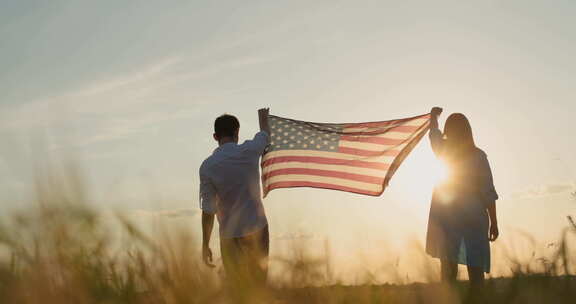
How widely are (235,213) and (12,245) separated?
3389 mm

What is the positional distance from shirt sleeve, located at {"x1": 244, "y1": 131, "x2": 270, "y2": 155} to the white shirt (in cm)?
1

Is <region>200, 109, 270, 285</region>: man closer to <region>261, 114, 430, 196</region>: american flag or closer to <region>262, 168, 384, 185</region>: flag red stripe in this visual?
<region>261, 114, 430, 196</region>: american flag

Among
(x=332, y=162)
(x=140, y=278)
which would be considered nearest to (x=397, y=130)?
(x=332, y=162)

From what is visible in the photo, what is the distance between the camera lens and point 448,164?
20.1ft

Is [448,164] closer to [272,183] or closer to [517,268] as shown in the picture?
[272,183]

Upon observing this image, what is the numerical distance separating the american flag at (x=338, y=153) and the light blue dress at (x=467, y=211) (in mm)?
2173

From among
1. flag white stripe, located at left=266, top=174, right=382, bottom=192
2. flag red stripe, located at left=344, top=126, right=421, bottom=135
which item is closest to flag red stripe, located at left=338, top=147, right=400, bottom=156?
flag red stripe, located at left=344, top=126, right=421, bottom=135

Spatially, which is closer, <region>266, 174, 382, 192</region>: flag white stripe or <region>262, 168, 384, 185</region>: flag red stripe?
<region>266, 174, 382, 192</region>: flag white stripe

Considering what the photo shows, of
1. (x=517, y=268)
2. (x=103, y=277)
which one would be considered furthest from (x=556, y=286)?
(x=103, y=277)

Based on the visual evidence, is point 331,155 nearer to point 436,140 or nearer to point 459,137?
point 436,140

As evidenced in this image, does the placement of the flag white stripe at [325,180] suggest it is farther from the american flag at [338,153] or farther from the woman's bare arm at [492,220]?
the woman's bare arm at [492,220]

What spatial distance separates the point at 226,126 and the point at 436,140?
2.06 meters

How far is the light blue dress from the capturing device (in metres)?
6.04

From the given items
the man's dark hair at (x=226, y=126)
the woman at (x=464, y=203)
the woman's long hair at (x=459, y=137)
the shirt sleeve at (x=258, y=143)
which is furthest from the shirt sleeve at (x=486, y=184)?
the man's dark hair at (x=226, y=126)
